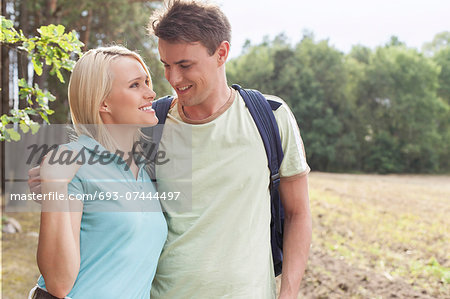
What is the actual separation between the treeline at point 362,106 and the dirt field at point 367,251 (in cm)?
2213

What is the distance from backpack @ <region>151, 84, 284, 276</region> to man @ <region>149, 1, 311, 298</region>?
3 cm

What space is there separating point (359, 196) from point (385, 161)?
22368 mm

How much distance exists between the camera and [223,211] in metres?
1.85

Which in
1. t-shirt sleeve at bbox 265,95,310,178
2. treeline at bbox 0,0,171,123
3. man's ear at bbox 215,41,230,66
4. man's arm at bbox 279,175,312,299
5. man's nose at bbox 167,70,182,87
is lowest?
man's arm at bbox 279,175,312,299

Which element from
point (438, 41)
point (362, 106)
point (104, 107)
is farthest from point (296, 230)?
point (438, 41)

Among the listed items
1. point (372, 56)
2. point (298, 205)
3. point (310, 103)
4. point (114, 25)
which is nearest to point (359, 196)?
point (114, 25)

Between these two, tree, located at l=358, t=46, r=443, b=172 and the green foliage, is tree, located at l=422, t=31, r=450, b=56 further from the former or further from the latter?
the green foliage

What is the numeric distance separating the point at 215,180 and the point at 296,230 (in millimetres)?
457

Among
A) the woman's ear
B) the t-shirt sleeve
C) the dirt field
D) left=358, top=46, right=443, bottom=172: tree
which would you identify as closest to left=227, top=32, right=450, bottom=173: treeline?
left=358, top=46, right=443, bottom=172: tree

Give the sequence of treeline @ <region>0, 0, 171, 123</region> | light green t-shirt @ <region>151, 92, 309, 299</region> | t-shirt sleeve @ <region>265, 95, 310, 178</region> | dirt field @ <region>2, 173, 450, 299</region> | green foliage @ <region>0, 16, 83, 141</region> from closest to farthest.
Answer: light green t-shirt @ <region>151, 92, 309, 299</region> < t-shirt sleeve @ <region>265, 95, 310, 178</region> < green foliage @ <region>0, 16, 83, 141</region> < dirt field @ <region>2, 173, 450, 299</region> < treeline @ <region>0, 0, 171, 123</region>

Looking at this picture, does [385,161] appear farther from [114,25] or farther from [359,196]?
[114,25]

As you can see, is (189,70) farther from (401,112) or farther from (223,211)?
(401,112)

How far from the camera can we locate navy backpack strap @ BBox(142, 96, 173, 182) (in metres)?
2.02

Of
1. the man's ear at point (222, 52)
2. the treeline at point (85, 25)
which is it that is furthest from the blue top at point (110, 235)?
the treeline at point (85, 25)
